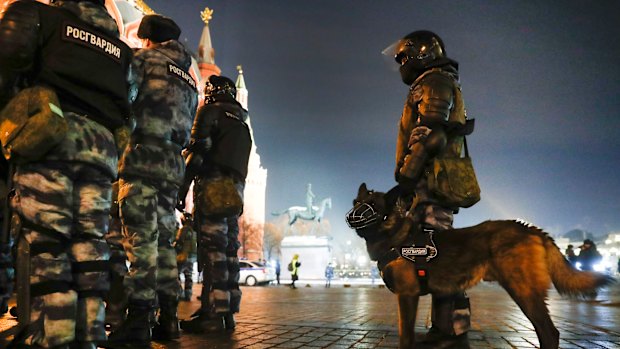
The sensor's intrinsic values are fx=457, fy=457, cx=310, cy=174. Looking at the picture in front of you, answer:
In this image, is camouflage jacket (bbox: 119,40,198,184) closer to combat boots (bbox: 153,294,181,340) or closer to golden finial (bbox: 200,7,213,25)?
combat boots (bbox: 153,294,181,340)

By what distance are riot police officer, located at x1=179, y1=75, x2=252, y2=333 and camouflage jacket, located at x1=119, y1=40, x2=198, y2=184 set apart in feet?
2.05

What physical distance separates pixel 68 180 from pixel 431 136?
2.65 m

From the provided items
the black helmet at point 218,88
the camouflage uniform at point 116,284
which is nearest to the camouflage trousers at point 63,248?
the camouflage uniform at point 116,284

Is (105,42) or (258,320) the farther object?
(258,320)

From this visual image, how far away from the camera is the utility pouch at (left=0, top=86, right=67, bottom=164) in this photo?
243 centimetres

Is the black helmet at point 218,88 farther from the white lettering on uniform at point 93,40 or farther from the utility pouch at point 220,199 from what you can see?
the white lettering on uniform at point 93,40

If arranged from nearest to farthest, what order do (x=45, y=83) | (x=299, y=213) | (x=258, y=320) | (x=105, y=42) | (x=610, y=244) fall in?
1. (x=45, y=83)
2. (x=105, y=42)
3. (x=258, y=320)
4. (x=299, y=213)
5. (x=610, y=244)

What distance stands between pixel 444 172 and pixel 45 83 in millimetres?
2896

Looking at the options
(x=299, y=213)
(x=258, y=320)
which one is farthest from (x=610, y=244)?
(x=258, y=320)

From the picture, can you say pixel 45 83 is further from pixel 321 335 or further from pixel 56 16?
pixel 321 335

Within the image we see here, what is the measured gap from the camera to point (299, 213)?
44.0 m

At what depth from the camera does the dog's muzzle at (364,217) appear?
3.53 metres

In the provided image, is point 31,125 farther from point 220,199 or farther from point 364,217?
point 220,199

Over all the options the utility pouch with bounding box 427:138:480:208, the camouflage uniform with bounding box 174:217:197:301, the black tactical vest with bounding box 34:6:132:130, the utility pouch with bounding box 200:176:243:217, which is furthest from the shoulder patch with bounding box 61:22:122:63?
the camouflage uniform with bounding box 174:217:197:301
